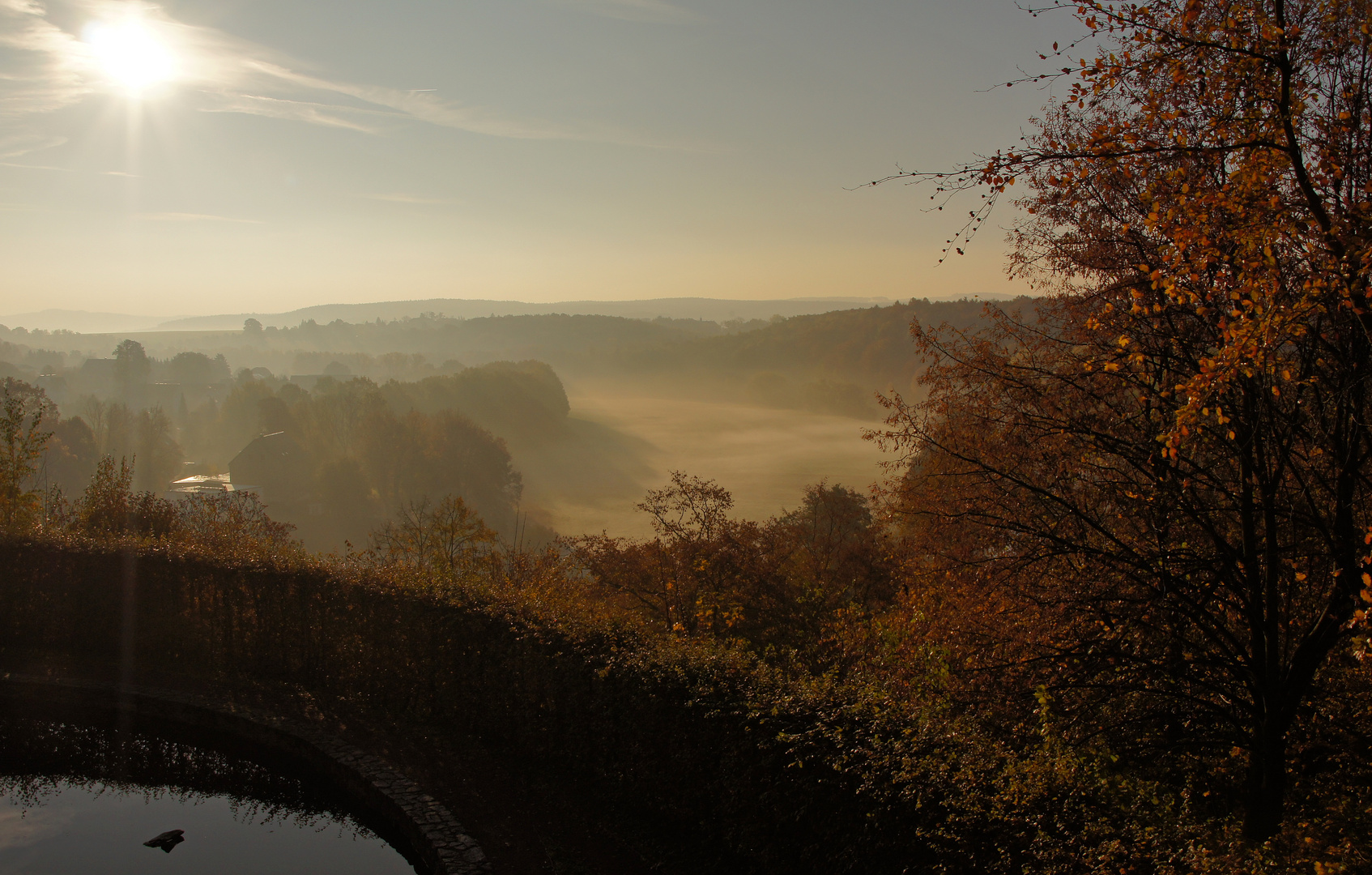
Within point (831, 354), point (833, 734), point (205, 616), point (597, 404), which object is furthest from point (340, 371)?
point (833, 734)

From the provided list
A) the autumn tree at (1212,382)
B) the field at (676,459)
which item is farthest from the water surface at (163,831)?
the field at (676,459)

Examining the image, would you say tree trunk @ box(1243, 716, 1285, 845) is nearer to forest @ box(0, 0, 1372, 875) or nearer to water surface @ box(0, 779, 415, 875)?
forest @ box(0, 0, 1372, 875)

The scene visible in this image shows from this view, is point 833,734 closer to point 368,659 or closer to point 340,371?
point 368,659

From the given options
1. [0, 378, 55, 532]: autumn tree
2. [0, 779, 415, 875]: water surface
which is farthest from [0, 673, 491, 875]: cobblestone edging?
[0, 378, 55, 532]: autumn tree

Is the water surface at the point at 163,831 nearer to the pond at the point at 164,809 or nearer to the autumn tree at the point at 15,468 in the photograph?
the pond at the point at 164,809

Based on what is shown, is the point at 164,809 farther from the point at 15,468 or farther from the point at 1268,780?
the point at 15,468

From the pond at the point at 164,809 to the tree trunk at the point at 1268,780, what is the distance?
303 inches

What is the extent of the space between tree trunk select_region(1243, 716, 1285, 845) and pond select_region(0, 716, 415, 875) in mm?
7706

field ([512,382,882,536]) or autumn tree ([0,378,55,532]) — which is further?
field ([512,382,882,536])

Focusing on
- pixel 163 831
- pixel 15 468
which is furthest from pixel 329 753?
pixel 15 468

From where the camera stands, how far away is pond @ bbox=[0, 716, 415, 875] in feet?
26.7

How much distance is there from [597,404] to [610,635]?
13321 centimetres

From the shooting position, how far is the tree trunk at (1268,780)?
5918 mm

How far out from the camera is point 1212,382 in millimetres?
4641
